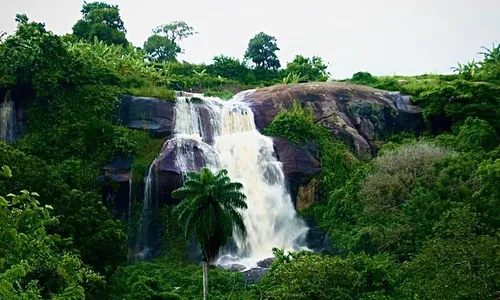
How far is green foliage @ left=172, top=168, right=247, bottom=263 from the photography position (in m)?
21.8

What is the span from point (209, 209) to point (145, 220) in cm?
807

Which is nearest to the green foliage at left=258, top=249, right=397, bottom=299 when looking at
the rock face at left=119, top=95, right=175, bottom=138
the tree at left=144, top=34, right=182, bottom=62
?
the rock face at left=119, top=95, right=175, bottom=138

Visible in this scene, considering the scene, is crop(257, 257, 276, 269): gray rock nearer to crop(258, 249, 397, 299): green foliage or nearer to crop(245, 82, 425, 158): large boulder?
crop(258, 249, 397, 299): green foliage

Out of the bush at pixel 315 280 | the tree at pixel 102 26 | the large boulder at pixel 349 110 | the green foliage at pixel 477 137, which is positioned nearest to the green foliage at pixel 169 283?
the bush at pixel 315 280

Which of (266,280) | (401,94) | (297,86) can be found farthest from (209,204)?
(401,94)

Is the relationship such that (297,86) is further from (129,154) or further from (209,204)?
(209,204)

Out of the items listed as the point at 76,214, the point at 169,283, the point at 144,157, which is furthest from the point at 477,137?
the point at 76,214

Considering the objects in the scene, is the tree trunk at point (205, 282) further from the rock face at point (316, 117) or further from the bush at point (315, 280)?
the rock face at point (316, 117)

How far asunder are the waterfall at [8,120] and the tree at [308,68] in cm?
2403

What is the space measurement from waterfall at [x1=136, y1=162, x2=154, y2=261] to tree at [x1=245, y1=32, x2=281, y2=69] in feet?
83.4

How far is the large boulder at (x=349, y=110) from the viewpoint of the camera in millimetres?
35656

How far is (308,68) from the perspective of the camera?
51.7m

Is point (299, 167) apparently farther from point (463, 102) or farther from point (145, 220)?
point (463, 102)

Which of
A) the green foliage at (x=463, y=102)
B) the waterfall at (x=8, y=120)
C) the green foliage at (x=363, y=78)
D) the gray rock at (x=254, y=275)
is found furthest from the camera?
the green foliage at (x=363, y=78)
